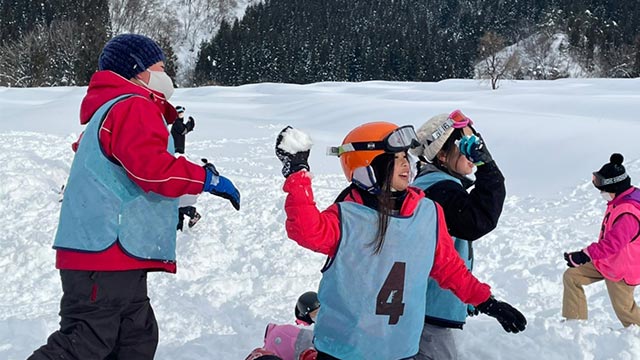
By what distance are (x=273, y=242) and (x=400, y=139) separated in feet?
13.8

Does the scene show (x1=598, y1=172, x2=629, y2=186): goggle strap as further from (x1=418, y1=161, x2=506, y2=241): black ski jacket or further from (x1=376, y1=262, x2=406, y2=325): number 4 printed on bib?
(x1=376, y1=262, x2=406, y2=325): number 4 printed on bib

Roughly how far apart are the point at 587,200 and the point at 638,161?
2.03 meters

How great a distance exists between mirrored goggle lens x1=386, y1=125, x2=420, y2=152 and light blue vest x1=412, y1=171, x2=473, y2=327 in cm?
42

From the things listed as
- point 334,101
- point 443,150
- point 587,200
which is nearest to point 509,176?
point 587,200

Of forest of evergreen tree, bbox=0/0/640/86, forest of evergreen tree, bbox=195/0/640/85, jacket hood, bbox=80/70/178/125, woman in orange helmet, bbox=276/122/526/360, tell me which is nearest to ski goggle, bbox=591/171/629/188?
woman in orange helmet, bbox=276/122/526/360

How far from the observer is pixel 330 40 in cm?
6819

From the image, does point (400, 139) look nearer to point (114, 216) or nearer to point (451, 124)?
point (451, 124)

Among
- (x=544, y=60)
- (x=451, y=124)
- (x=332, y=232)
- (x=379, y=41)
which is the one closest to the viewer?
(x=332, y=232)

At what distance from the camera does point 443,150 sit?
2.71m

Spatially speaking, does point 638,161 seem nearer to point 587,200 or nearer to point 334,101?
point 587,200

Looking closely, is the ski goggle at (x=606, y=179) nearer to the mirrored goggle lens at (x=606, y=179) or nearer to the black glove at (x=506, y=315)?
the mirrored goggle lens at (x=606, y=179)

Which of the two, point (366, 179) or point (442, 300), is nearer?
point (366, 179)

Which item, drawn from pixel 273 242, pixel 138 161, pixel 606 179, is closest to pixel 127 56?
pixel 138 161

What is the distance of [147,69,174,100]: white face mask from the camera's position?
8.59 ft
